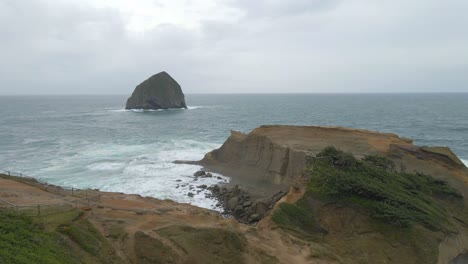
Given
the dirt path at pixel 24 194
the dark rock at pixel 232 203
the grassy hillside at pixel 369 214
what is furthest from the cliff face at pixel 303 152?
the dirt path at pixel 24 194

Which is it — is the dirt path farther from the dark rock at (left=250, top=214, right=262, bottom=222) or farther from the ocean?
the dark rock at (left=250, top=214, right=262, bottom=222)

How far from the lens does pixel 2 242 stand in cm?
1172

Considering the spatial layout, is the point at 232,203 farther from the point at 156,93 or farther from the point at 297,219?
the point at 156,93

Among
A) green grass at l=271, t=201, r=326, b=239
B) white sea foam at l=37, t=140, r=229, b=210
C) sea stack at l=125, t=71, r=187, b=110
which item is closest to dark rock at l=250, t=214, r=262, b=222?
white sea foam at l=37, t=140, r=229, b=210

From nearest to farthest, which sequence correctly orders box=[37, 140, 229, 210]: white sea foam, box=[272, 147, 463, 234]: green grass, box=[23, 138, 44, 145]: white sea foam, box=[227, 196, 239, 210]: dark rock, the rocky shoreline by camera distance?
box=[272, 147, 463, 234]: green grass, the rocky shoreline, box=[227, 196, 239, 210]: dark rock, box=[37, 140, 229, 210]: white sea foam, box=[23, 138, 44, 145]: white sea foam

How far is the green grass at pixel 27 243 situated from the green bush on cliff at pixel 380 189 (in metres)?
13.2

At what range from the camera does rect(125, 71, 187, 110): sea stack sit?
406ft

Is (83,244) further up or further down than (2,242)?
further down

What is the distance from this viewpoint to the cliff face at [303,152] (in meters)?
27.9

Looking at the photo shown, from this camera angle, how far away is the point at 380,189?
20969 mm

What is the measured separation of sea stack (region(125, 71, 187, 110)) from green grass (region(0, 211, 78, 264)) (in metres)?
112

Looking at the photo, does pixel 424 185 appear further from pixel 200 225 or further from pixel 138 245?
pixel 138 245

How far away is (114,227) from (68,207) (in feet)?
8.86

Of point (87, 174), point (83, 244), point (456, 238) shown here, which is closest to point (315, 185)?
point (456, 238)
